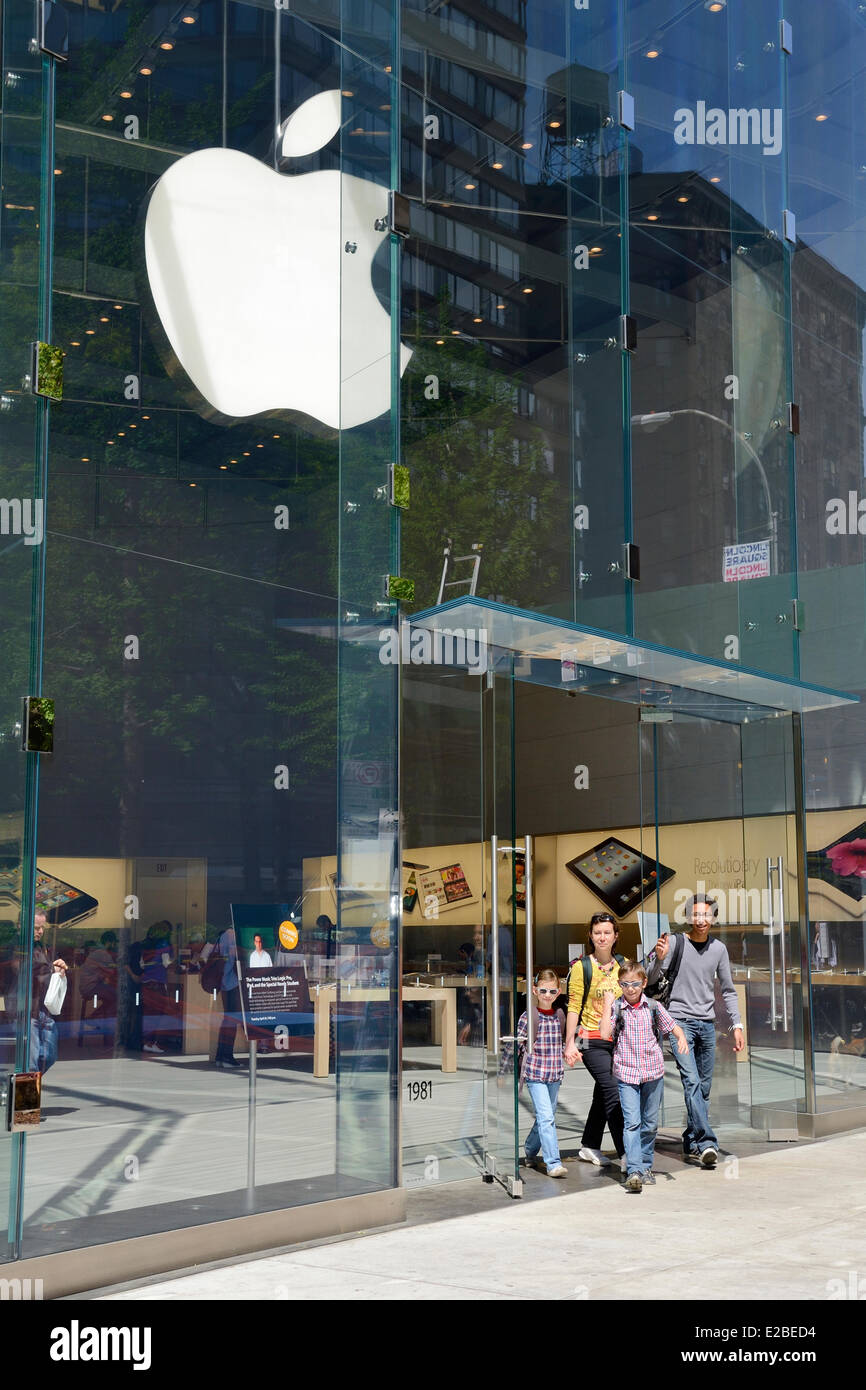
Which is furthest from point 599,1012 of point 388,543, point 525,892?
point 388,543

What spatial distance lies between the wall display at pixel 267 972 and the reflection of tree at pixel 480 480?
3.76 m

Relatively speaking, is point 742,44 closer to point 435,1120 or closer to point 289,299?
point 289,299

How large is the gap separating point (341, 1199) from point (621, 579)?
5.14m

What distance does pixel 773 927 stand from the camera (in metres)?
12.0

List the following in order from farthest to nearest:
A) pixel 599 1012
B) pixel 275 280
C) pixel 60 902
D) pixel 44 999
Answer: pixel 599 1012 < pixel 275 280 < pixel 60 902 < pixel 44 999

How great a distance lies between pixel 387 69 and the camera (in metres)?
8.91

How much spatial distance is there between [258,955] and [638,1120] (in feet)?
9.85

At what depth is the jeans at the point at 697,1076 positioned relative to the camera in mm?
9773

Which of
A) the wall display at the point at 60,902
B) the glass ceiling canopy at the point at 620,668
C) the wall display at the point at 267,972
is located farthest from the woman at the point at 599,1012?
the wall display at the point at 60,902

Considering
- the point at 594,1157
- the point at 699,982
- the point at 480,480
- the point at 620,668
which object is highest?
the point at 480,480

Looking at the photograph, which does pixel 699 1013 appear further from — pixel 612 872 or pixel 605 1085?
pixel 612 872

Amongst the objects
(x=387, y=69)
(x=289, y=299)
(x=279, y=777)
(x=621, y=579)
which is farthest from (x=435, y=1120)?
(x=387, y=69)

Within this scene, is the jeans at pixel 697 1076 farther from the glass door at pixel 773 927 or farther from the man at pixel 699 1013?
the glass door at pixel 773 927

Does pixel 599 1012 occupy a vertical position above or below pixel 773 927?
below
